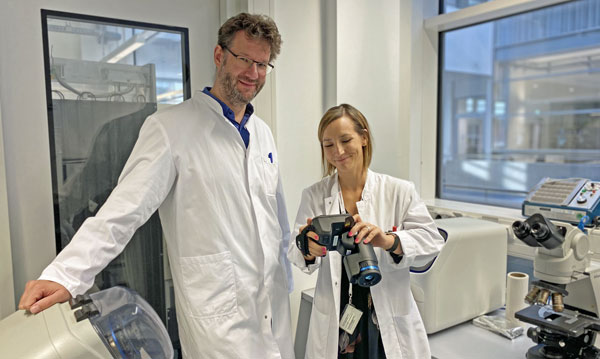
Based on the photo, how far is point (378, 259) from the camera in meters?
1.33

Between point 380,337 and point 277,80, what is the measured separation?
1211 millimetres

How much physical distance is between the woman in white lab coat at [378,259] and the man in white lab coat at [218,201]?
165mm

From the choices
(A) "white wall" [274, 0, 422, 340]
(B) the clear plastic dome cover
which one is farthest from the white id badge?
(A) "white wall" [274, 0, 422, 340]

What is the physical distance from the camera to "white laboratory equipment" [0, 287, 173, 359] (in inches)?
36.1

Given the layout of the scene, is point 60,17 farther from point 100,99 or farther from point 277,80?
point 277,80

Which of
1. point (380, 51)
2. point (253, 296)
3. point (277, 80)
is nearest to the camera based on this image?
point (253, 296)

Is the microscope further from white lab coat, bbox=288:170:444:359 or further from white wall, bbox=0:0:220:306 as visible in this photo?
white wall, bbox=0:0:220:306

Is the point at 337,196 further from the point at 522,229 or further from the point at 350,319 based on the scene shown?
the point at 522,229

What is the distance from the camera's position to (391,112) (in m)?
2.38

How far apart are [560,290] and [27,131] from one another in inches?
75.1

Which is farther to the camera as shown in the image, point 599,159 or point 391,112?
point 391,112

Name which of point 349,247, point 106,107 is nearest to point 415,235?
point 349,247

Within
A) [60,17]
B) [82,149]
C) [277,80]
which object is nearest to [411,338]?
[277,80]

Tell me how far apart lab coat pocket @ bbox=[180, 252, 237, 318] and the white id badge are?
0.35m
